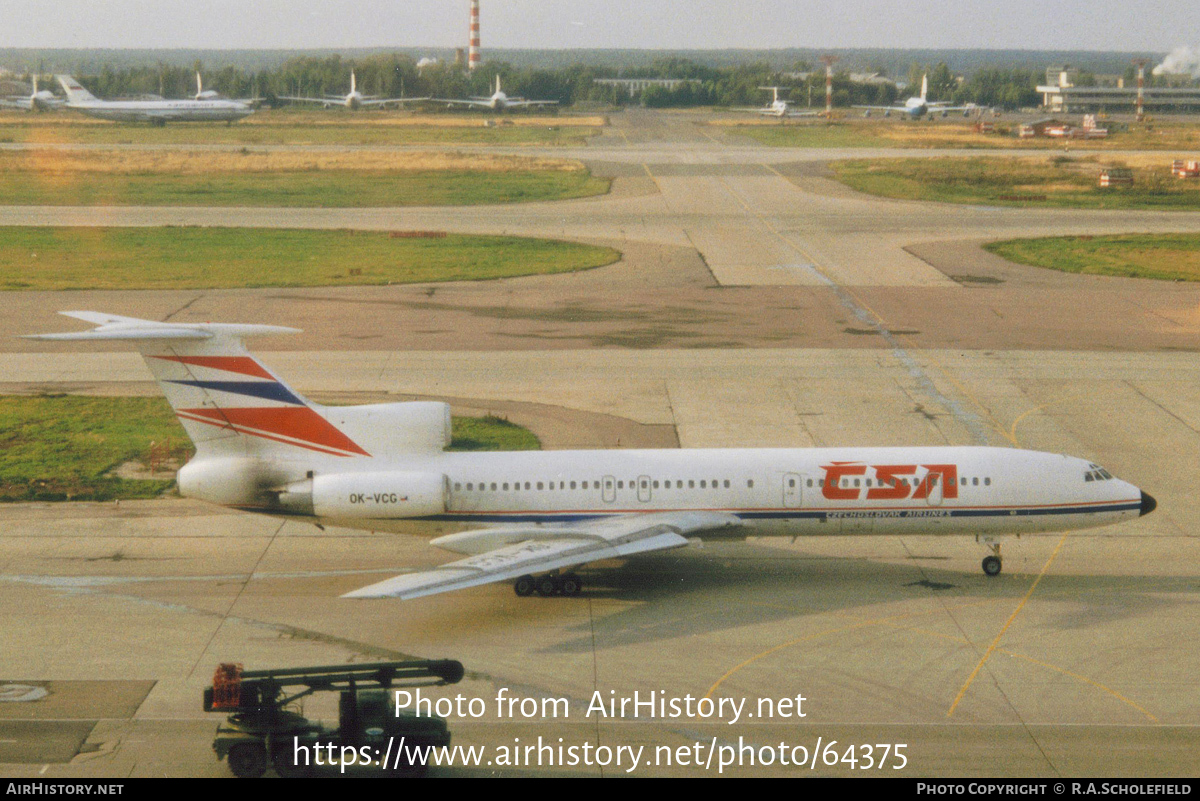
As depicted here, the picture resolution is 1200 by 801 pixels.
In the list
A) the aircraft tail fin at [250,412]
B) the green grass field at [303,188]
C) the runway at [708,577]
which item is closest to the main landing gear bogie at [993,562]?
the runway at [708,577]

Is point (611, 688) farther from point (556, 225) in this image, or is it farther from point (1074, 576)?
point (556, 225)

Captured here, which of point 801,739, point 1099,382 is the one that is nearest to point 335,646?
point 801,739

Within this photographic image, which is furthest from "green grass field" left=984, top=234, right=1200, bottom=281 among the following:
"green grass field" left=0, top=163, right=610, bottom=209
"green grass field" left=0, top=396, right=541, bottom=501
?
"green grass field" left=0, top=396, right=541, bottom=501

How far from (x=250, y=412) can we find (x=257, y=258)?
49813 millimetres

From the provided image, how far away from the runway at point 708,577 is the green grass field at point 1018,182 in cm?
4417

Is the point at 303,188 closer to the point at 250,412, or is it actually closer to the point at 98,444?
the point at 98,444

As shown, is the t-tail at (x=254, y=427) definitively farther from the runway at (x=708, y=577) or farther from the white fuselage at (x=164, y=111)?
the white fuselage at (x=164, y=111)

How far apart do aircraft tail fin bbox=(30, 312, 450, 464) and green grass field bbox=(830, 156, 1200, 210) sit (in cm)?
8697

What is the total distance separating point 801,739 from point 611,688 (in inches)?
164

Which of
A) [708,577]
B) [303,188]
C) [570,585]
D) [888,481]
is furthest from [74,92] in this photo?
[888,481]

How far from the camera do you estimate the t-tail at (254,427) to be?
29703 mm

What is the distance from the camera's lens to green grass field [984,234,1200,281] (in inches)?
3004

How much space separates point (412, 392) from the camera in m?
49.4

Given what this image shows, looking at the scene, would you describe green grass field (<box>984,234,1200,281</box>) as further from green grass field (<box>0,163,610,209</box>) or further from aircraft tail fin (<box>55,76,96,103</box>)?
aircraft tail fin (<box>55,76,96,103</box>)
